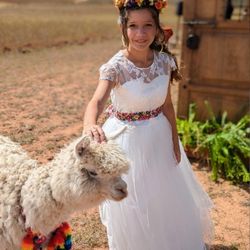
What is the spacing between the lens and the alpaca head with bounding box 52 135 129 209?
86.3 inches

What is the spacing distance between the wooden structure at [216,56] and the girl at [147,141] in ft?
8.03

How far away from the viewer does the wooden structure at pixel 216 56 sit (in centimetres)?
542

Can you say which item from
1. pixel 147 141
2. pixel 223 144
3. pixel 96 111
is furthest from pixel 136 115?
pixel 223 144

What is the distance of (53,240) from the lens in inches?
103

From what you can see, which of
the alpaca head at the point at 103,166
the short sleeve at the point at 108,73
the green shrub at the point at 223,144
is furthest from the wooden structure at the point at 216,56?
the alpaca head at the point at 103,166

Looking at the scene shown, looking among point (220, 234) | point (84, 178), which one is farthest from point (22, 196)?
point (220, 234)

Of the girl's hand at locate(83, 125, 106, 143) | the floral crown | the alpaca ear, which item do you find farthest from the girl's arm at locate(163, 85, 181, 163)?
the alpaca ear

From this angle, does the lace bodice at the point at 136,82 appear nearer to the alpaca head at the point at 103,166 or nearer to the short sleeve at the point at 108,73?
the short sleeve at the point at 108,73

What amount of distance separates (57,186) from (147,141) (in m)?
1.04

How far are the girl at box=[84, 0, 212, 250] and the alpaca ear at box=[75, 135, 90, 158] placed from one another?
0.67 meters

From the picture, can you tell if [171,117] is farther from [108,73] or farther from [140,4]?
[140,4]

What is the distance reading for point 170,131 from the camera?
131 inches

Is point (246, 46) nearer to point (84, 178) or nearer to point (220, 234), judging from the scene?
point (220, 234)

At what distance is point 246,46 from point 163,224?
3.04m
